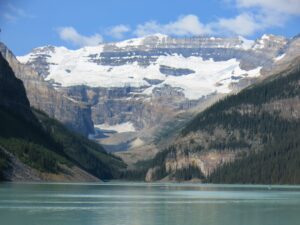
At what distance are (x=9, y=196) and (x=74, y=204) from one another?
2773 centimetres

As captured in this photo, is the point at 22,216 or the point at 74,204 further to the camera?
the point at 74,204

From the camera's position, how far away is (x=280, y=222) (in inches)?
4968

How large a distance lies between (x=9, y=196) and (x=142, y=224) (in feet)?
234

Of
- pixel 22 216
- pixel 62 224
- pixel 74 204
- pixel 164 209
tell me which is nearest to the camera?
pixel 62 224

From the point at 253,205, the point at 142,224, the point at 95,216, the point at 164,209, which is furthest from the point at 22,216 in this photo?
the point at 253,205

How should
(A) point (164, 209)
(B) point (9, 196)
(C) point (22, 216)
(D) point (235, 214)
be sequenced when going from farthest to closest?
1. (B) point (9, 196)
2. (A) point (164, 209)
3. (D) point (235, 214)
4. (C) point (22, 216)

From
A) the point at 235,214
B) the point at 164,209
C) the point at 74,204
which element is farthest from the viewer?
the point at 74,204

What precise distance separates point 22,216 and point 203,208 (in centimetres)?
3989

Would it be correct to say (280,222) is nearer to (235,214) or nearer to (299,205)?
(235,214)

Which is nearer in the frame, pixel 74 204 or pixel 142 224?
pixel 142 224

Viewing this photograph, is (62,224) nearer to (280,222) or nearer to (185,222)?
(185,222)

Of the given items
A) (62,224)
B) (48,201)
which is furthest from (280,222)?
(48,201)

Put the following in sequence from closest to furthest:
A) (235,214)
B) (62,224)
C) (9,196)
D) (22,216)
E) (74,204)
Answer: (62,224) < (22,216) < (235,214) < (74,204) < (9,196)

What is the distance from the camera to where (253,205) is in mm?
166875
